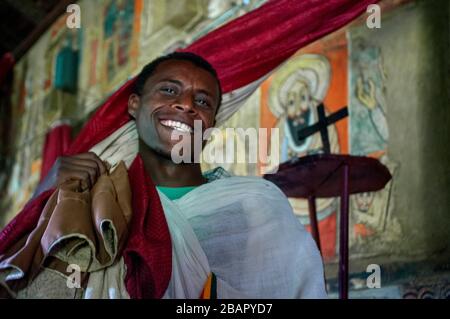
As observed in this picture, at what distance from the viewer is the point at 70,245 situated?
1746mm

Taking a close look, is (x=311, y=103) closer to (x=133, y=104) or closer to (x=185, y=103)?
(x=133, y=104)

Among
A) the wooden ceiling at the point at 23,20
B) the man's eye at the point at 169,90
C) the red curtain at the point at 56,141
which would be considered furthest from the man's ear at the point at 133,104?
the wooden ceiling at the point at 23,20

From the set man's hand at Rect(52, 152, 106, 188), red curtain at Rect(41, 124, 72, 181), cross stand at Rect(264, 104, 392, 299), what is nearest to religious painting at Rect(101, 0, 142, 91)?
red curtain at Rect(41, 124, 72, 181)

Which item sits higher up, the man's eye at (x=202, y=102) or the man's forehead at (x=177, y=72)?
the man's forehead at (x=177, y=72)

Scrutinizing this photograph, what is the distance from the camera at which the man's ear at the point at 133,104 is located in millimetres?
2518

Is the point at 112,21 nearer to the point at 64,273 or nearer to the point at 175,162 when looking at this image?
the point at 175,162

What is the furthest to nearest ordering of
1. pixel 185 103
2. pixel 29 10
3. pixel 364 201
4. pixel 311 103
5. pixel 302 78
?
pixel 29 10 < pixel 302 78 < pixel 311 103 < pixel 364 201 < pixel 185 103

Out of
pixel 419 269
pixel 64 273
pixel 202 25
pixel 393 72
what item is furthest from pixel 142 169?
pixel 202 25

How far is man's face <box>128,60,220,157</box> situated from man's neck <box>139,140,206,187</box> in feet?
0.12

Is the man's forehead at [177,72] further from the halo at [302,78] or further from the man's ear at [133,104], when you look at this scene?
the halo at [302,78]

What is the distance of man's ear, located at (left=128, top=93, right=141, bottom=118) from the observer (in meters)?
2.52

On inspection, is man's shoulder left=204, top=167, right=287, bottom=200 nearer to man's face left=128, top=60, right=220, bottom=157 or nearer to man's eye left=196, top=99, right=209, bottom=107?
man's face left=128, top=60, right=220, bottom=157

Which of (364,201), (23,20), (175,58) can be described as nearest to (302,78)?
(364,201)

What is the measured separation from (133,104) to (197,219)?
68 cm
